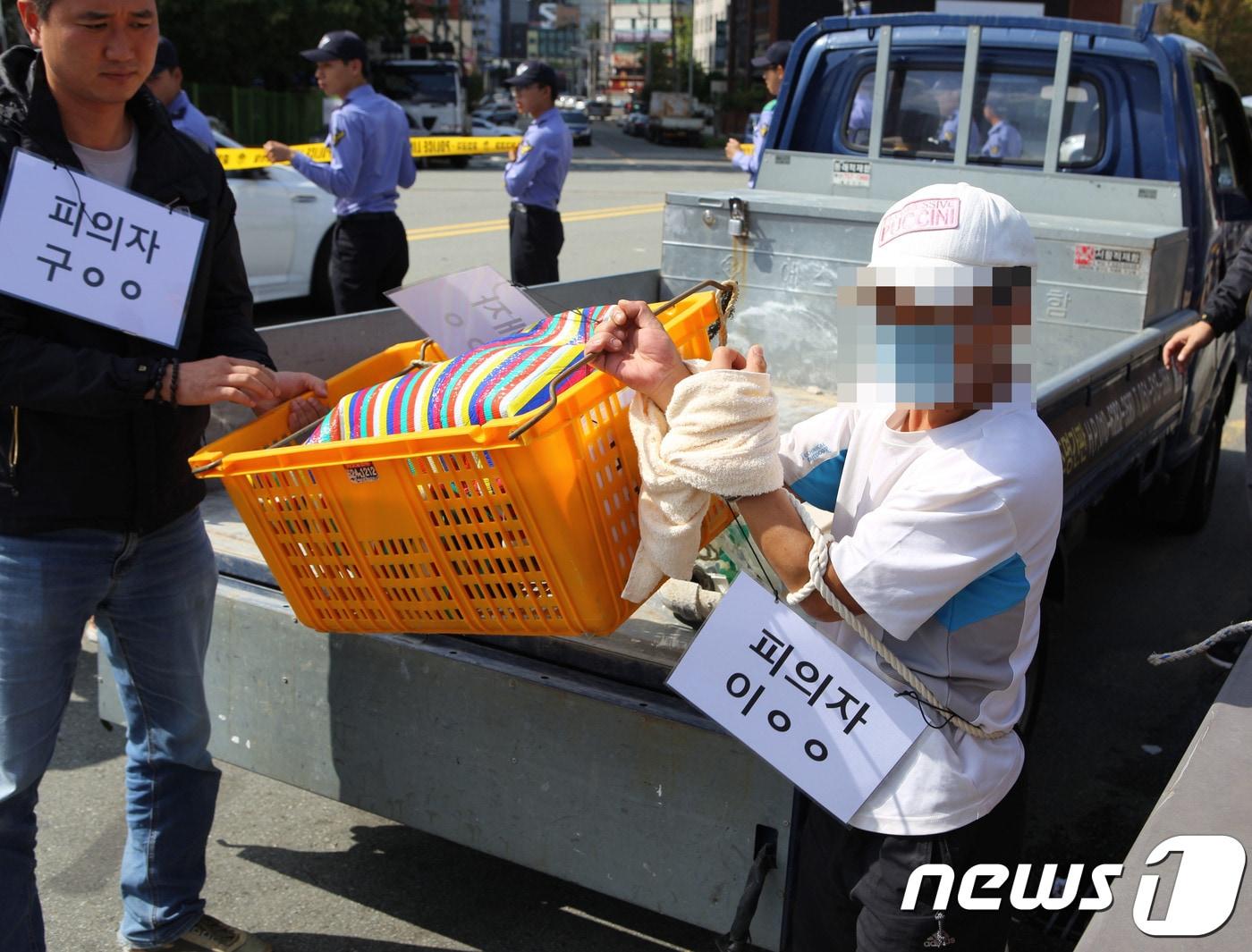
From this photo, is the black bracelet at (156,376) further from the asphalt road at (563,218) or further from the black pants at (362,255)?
the asphalt road at (563,218)

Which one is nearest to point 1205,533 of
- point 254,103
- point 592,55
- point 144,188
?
point 144,188

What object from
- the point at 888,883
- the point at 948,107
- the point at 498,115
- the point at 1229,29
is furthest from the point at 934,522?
the point at 498,115

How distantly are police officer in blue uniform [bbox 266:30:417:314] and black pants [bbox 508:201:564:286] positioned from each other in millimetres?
1590

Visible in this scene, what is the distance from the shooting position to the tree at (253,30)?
30.9 meters

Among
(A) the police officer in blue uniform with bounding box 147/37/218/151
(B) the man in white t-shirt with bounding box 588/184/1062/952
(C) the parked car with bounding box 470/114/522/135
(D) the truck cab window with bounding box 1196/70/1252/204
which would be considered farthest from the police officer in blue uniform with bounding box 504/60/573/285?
(C) the parked car with bounding box 470/114/522/135

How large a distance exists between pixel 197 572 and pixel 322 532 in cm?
60

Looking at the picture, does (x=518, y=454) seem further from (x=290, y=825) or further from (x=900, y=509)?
(x=290, y=825)

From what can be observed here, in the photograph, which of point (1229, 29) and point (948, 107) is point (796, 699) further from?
point (1229, 29)

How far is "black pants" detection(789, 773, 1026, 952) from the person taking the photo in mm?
1954

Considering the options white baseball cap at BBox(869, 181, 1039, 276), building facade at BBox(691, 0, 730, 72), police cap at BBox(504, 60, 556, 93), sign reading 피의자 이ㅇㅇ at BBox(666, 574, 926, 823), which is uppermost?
building facade at BBox(691, 0, 730, 72)

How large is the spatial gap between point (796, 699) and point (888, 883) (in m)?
0.32

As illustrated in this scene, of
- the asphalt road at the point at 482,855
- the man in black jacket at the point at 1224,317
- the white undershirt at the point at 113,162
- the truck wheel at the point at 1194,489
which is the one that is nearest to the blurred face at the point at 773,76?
the truck wheel at the point at 1194,489

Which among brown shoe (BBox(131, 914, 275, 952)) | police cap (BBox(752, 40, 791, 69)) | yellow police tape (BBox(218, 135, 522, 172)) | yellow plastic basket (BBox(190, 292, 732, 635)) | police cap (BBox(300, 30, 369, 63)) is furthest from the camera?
yellow police tape (BBox(218, 135, 522, 172))

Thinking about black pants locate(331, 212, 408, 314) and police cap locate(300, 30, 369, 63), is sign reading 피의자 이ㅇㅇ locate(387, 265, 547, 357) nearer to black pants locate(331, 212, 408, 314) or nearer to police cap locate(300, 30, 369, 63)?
black pants locate(331, 212, 408, 314)
